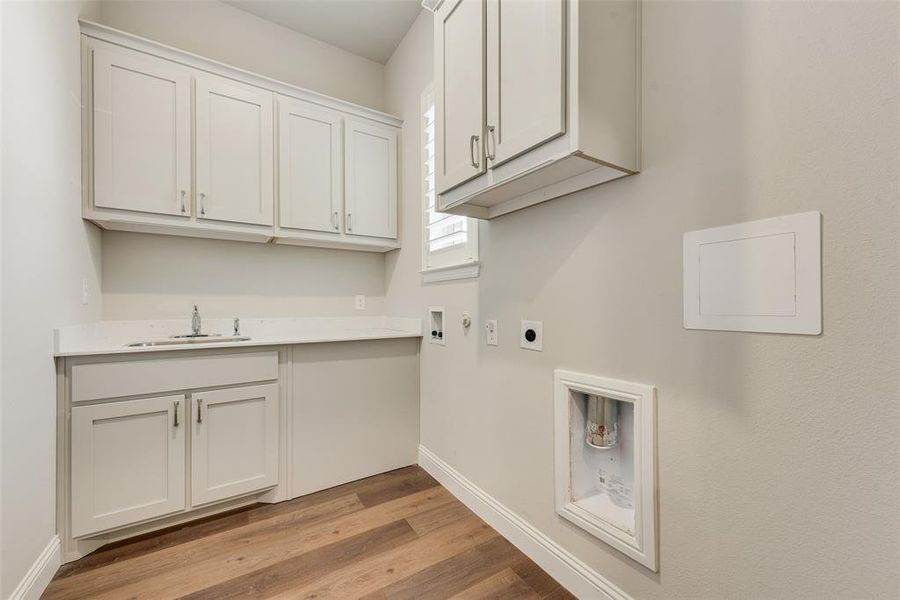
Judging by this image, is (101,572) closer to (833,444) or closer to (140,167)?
(140,167)

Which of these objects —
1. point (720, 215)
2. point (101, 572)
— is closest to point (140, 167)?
point (101, 572)

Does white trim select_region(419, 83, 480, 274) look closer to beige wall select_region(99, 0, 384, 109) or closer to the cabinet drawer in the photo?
beige wall select_region(99, 0, 384, 109)

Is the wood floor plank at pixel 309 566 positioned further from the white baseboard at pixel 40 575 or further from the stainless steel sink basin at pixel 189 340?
the stainless steel sink basin at pixel 189 340

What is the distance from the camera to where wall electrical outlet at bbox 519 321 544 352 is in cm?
152

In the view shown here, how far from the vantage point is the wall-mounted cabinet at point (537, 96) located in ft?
3.40

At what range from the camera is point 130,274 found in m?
2.13

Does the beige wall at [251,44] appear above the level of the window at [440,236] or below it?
above

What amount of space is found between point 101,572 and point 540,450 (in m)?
1.88

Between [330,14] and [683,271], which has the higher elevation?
[330,14]

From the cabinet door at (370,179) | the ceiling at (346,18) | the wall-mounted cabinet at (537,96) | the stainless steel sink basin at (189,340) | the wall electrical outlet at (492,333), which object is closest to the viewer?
the wall-mounted cabinet at (537,96)

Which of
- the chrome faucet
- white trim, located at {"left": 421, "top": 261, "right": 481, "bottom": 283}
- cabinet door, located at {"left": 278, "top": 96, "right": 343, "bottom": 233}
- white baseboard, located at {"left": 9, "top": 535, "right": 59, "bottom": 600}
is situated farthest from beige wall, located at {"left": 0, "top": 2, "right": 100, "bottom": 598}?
white trim, located at {"left": 421, "top": 261, "right": 481, "bottom": 283}

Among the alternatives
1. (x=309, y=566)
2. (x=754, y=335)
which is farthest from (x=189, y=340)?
(x=754, y=335)

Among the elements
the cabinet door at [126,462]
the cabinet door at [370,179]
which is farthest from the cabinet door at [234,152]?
the cabinet door at [126,462]

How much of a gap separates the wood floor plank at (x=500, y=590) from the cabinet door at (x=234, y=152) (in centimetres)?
219
